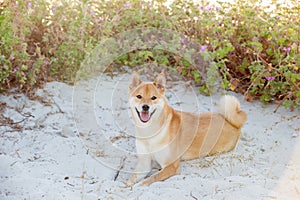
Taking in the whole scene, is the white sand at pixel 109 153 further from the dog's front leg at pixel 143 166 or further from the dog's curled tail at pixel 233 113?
the dog's curled tail at pixel 233 113

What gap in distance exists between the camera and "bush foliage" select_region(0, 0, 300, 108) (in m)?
5.21

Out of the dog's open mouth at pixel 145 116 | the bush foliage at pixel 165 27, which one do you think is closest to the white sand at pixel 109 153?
the bush foliage at pixel 165 27

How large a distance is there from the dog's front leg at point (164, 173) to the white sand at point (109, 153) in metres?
0.11

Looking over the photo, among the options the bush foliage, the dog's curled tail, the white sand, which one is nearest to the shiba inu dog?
the white sand

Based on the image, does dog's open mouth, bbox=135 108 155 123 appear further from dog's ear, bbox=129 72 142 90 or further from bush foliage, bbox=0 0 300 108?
bush foliage, bbox=0 0 300 108

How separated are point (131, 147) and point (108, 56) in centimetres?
134

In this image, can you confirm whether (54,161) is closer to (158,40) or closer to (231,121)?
(231,121)

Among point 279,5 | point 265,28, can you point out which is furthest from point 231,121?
point 279,5

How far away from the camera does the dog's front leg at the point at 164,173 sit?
13.5ft

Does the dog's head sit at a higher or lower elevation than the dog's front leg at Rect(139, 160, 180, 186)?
higher

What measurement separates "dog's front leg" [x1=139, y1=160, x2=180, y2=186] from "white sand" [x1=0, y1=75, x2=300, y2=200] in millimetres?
106

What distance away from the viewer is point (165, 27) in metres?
5.85

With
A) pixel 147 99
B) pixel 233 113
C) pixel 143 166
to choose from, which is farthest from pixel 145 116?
pixel 233 113

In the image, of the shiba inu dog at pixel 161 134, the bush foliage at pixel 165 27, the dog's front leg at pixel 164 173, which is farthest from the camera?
the bush foliage at pixel 165 27
